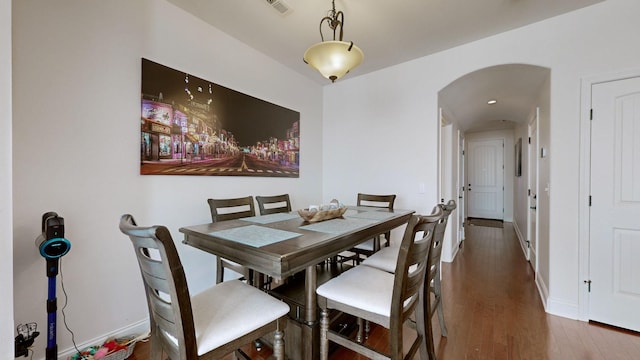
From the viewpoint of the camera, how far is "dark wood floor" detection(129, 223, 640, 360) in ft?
5.42

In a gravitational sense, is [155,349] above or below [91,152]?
below

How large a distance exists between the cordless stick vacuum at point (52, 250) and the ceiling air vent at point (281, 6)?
2.05 meters

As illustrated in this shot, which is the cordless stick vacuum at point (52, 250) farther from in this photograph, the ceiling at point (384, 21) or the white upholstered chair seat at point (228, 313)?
the ceiling at point (384, 21)

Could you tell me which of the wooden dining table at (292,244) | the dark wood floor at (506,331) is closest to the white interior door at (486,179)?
the dark wood floor at (506,331)

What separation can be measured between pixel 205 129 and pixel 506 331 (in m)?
3.00

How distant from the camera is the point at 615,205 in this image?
1944 millimetres

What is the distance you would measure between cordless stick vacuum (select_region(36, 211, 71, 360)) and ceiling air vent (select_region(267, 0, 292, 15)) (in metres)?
2.05

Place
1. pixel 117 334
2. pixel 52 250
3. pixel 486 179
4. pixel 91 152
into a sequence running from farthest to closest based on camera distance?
pixel 486 179
pixel 117 334
pixel 91 152
pixel 52 250

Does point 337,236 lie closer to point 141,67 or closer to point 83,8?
point 141,67

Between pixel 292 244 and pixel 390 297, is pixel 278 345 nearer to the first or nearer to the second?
pixel 292 244

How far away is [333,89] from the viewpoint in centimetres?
377

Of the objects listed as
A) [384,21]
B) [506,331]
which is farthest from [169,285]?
[384,21]

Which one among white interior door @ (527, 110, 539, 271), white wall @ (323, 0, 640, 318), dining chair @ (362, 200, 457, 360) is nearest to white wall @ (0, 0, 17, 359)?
dining chair @ (362, 200, 457, 360)

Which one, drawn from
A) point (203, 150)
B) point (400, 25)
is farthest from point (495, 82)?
point (203, 150)
